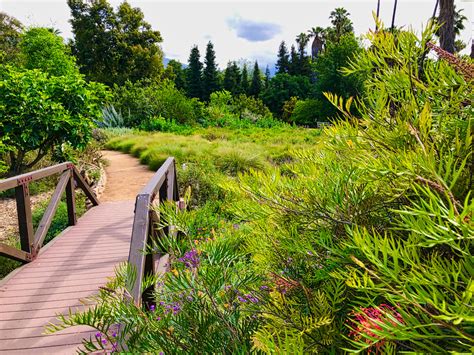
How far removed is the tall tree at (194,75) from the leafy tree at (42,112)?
33909 millimetres

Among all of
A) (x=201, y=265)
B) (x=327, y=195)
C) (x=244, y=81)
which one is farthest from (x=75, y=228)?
(x=244, y=81)

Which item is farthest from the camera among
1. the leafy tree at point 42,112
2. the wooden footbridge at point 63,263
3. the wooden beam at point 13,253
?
the leafy tree at point 42,112

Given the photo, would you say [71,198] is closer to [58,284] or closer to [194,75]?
[58,284]

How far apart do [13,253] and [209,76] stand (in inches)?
1531

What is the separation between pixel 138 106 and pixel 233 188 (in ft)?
71.2


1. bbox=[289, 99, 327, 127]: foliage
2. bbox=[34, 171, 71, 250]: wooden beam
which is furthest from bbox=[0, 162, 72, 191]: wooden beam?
bbox=[289, 99, 327, 127]: foliage

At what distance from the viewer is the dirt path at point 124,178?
7.39 m

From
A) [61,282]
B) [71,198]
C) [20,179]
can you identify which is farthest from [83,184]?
[61,282]

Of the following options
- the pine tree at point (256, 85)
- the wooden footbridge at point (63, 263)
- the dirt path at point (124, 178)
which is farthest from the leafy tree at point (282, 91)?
the wooden footbridge at point (63, 263)

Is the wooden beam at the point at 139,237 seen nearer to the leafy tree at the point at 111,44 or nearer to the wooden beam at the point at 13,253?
the wooden beam at the point at 13,253

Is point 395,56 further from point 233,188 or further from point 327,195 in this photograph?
point 233,188

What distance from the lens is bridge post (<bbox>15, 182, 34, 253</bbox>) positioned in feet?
11.3

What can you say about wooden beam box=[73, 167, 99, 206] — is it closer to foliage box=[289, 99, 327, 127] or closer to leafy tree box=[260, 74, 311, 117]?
foliage box=[289, 99, 327, 127]

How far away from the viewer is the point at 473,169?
0.62 meters
